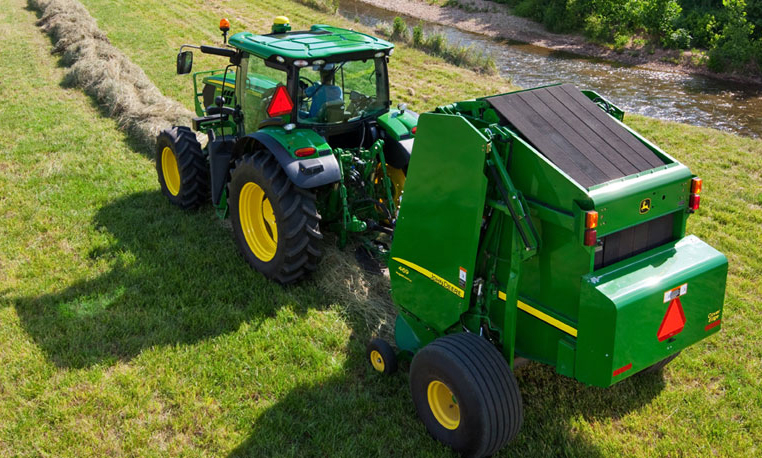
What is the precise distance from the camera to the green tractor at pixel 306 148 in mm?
5301

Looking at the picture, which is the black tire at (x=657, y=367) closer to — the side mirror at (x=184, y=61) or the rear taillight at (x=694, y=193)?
the rear taillight at (x=694, y=193)

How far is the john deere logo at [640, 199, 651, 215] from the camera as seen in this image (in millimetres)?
3502

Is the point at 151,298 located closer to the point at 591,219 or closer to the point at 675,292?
the point at 591,219

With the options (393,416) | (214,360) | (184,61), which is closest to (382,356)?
(393,416)

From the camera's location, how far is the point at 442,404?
3891mm

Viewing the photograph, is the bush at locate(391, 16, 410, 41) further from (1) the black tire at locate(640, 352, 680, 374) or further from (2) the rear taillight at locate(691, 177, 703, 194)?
(2) the rear taillight at locate(691, 177, 703, 194)

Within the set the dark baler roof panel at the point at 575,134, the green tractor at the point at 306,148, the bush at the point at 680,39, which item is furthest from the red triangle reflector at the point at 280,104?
the bush at the point at 680,39

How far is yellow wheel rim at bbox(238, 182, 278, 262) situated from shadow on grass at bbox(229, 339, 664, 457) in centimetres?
166

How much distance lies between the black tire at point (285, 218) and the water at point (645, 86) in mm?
10321

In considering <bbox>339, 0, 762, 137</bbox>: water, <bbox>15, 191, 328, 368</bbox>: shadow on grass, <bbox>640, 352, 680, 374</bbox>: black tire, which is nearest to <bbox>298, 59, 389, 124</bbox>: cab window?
<bbox>15, 191, 328, 368</bbox>: shadow on grass

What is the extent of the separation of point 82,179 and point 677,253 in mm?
6852

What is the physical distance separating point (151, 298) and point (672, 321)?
4.10 metres

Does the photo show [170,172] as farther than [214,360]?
Yes

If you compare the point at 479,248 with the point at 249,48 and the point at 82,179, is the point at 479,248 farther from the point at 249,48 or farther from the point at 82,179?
the point at 82,179
